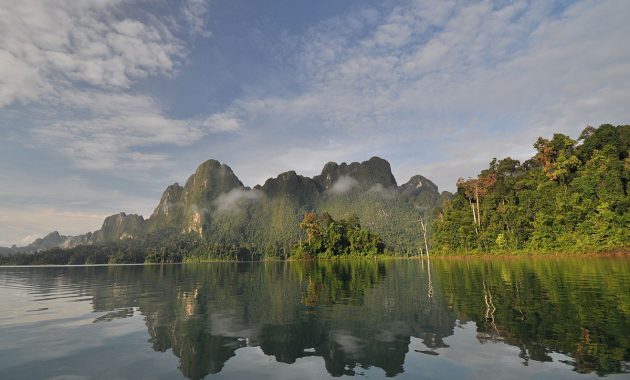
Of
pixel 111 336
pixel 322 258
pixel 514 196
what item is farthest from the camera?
pixel 322 258

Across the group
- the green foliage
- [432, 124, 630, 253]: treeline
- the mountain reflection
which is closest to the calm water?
the mountain reflection

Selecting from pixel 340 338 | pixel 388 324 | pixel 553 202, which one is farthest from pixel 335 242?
pixel 340 338

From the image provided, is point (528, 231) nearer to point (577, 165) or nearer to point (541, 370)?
point (577, 165)

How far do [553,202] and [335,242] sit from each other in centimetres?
6505

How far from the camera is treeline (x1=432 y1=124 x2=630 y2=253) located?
5447 centimetres

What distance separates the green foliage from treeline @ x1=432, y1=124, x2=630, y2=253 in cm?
2388

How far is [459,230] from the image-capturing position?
87.6 meters

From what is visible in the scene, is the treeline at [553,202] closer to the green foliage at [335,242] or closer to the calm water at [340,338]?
the green foliage at [335,242]

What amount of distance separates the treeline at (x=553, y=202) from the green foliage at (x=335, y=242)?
23878 millimetres

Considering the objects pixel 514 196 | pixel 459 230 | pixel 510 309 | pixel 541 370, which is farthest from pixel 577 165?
pixel 541 370

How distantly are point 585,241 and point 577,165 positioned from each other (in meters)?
18.3

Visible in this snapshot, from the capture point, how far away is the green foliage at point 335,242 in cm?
11306

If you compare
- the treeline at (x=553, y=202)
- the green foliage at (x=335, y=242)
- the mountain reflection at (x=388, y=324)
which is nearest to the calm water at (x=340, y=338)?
the mountain reflection at (x=388, y=324)

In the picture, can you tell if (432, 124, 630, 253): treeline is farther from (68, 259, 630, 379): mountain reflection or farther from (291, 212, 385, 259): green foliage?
(68, 259, 630, 379): mountain reflection
